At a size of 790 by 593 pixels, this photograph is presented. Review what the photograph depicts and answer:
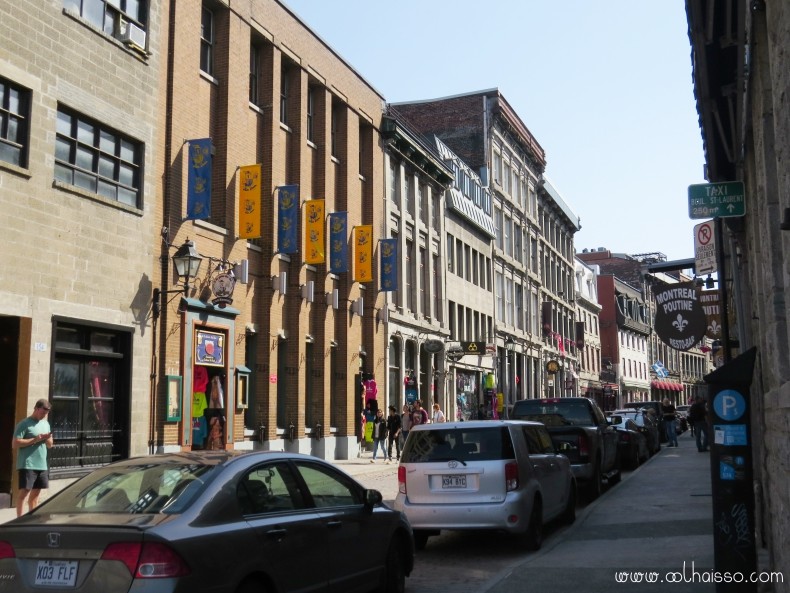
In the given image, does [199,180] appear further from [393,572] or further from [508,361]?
[508,361]

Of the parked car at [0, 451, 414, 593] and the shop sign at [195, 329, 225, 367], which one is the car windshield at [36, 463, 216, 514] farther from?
the shop sign at [195, 329, 225, 367]

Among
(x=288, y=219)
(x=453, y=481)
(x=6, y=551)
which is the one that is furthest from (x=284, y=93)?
(x=6, y=551)

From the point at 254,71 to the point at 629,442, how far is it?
1418 cm

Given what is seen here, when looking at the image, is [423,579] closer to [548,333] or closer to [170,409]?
[170,409]

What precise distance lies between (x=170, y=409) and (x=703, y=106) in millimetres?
12607

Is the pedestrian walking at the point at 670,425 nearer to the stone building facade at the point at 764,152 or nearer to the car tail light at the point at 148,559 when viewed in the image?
the stone building facade at the point at 764,152

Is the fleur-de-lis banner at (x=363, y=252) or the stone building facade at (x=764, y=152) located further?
the fleur-de-lis banner at (x=363, y=252)

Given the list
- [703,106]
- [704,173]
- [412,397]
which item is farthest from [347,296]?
[703,106]

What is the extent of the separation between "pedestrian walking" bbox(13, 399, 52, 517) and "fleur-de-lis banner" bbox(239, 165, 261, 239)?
10.4m

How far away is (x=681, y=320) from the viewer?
1186cm

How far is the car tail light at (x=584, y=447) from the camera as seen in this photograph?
15523 millimetres

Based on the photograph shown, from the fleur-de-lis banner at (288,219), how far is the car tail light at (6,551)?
1804cm

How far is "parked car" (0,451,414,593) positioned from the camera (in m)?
5.35

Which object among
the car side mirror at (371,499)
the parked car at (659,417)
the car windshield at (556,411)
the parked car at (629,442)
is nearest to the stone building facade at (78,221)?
the car windshield at (556,411)
